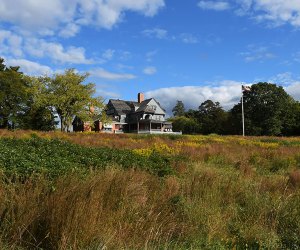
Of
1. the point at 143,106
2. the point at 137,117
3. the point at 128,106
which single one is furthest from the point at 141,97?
the point at 137,117

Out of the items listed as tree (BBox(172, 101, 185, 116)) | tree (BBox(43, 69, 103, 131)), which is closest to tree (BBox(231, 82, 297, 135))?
tree (BBox(43, 69, 103, 131))

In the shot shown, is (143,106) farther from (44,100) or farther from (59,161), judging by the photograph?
(59,161)

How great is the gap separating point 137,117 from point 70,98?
3546cm

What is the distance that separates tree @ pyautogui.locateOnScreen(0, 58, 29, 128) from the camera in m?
62.9

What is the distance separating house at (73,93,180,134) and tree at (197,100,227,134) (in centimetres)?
894

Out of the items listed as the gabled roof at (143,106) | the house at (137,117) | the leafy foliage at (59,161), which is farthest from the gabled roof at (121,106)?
the leafy foliage at (59,161)

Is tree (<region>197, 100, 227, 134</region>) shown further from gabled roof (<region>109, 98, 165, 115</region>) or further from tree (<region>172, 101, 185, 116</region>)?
tree (<region>172, 101, 185, 116</region>)

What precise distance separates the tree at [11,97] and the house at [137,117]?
2552 centimetres

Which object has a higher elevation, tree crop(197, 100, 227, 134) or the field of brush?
tree crop(197, 100, 227, 134)

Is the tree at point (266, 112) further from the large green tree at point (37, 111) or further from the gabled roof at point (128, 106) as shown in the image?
the large green tree at point (37, 111)

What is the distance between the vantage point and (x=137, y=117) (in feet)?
307

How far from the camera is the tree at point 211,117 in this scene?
90.8 metres

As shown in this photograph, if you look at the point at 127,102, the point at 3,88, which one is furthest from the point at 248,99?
the point at 3,88

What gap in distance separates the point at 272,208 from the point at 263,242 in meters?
1.42
